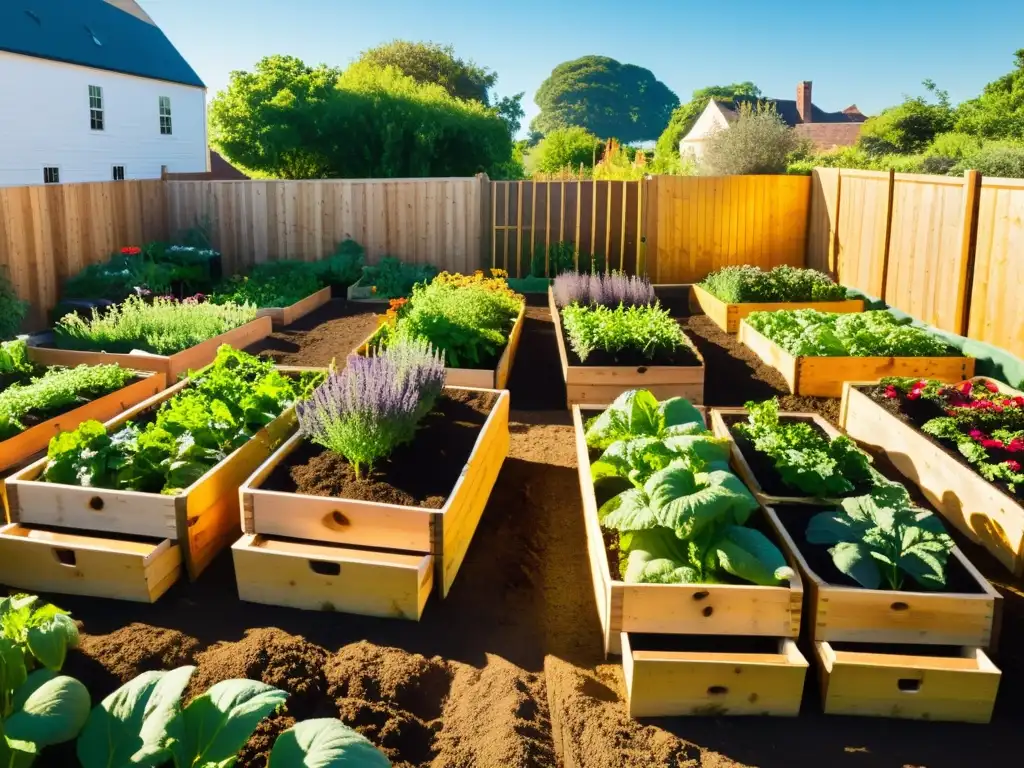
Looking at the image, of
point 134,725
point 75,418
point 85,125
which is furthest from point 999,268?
point 85,125

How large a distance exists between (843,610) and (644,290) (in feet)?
21.1

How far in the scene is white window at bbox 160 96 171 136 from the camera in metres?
26.5

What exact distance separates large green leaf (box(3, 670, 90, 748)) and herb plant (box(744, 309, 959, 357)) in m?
6.30

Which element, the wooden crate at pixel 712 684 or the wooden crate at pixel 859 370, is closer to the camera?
the wooden crate at pixel 712 684

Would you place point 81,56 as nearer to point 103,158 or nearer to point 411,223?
point 103,158

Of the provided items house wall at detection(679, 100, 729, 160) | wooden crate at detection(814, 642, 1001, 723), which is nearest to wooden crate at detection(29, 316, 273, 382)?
wooden crate at detection(814, 642, 1001, 723)

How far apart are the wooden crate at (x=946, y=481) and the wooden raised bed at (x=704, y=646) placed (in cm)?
166

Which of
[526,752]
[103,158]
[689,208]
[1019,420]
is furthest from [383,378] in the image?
[103,158]

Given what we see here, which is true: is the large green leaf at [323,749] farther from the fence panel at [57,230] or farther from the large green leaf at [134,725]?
the fence panel at [57,230]

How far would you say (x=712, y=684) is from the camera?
10.9 feet

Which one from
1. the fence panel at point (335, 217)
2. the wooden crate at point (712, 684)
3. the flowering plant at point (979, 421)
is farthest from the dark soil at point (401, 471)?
the fence panel at point (335, 217)

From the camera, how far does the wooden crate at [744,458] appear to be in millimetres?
4422

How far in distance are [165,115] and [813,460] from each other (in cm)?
2660

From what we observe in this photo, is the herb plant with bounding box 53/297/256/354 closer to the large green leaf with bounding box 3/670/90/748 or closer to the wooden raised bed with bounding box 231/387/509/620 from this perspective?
the wooden raised bed with bounding box 231/387/509/620
